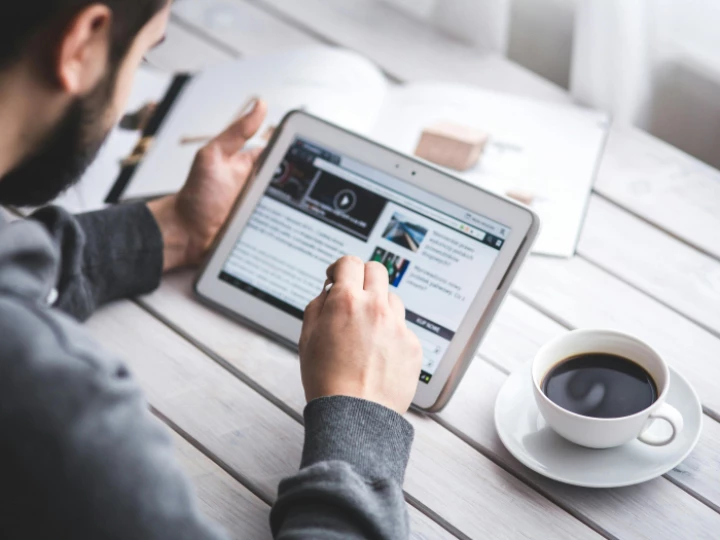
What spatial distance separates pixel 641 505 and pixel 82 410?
45cm

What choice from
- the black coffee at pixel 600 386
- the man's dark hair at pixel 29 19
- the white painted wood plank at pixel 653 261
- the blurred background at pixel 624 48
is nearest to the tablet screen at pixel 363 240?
the black coffee at pixel 600 386

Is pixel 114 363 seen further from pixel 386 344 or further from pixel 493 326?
pixel 493 326

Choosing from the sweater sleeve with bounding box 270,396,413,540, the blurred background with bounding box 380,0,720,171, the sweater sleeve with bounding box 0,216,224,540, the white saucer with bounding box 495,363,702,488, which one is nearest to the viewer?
the sweater sleeve with bounding box 0,216,224,540

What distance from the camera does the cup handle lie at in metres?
0.68

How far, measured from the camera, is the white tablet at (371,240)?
2.52 ft

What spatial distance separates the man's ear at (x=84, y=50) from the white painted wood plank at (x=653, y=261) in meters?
0.56

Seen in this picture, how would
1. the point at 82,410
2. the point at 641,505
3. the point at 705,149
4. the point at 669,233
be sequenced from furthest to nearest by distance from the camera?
1. the point at 705,149
2. the point at 669,233
3. the point at 641,505
4. the point at 82,410

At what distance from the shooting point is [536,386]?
2.27ft

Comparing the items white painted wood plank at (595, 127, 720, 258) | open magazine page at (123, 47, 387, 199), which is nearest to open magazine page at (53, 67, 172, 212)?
open magazine page at (123, 47, 387, 199)

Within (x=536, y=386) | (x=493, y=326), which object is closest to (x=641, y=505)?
(x=536, y=386)

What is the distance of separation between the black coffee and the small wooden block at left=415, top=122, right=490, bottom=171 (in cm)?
33

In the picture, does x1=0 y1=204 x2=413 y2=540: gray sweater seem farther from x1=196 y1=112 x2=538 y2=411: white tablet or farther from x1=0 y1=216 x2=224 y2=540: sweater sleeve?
x1=196 y1=112 x2=538 y2=411: white tablet

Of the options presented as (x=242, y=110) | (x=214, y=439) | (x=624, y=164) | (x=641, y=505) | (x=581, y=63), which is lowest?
(x=214, y=439)

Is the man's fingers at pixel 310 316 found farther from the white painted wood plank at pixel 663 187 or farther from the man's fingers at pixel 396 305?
→ the white painted wood plank at pixel 663 187
